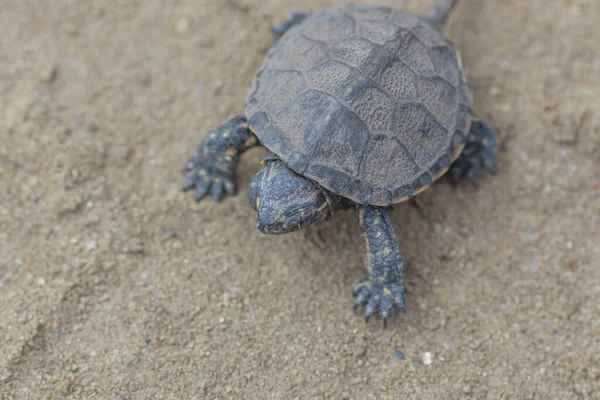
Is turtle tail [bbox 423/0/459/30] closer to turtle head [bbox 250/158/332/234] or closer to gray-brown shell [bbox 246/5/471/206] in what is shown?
gray-brown shell [bbox 246/5/471/206]

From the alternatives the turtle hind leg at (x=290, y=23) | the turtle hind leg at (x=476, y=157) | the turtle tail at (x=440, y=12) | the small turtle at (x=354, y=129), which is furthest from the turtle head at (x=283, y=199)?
the turtle tail at (x=440, y=12)

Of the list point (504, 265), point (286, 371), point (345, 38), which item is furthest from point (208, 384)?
point (345, 38)

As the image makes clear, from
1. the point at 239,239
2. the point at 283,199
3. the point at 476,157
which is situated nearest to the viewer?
the point at 283,199

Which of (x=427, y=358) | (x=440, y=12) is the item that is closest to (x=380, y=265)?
(x=427, y=358)

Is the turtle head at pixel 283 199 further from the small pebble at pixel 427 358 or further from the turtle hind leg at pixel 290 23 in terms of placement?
the turtle hind leg at pixel 290 23

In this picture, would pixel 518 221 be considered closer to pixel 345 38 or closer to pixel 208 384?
pixel 345 38

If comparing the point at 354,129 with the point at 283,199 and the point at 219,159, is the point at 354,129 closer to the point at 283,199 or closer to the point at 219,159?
the point at 283,199
